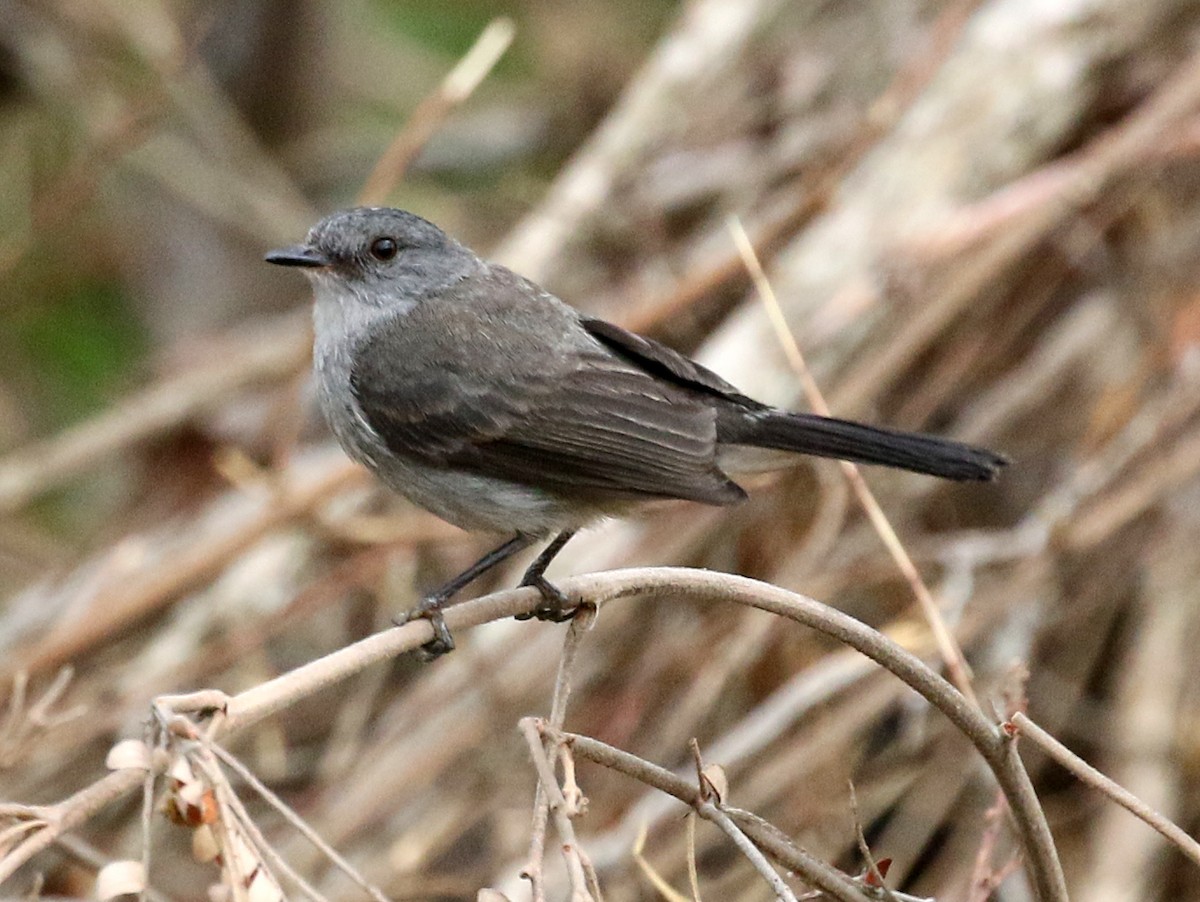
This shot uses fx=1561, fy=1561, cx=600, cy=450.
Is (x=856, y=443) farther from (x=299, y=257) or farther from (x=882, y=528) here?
(x=299, y=257)

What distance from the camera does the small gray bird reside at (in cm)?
322

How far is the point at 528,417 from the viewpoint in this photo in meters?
3.35

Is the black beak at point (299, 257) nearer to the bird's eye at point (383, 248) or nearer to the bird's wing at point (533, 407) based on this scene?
the bird's eye at point (383, 248)

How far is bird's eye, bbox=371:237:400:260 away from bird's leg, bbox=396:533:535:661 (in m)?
0.79

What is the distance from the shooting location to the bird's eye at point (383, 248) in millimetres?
3797

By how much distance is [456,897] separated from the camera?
429cm

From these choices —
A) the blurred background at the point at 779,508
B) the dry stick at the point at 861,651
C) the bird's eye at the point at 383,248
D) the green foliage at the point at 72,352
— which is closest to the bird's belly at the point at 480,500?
the bird's eye at the point at 383,248

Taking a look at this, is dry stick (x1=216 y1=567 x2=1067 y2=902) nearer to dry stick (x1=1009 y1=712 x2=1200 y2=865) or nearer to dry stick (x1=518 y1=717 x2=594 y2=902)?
dry stick (x1=1009 y1=712 x2=1200 y2=865)

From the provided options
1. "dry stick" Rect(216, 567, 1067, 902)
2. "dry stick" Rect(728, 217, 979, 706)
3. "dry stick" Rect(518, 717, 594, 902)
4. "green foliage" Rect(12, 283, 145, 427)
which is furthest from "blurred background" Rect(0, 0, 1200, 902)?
"dry stick" Rect(518, 717, 594, 902)

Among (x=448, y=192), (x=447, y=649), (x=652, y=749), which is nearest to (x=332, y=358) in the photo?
(x=447, y=649)

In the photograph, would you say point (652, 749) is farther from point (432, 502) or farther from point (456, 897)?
point (432, 502)

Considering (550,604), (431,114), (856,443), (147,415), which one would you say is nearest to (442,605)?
(550,604)

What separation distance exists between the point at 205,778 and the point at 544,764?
15.0 inches

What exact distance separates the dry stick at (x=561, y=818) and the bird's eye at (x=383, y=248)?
6.96 feet
